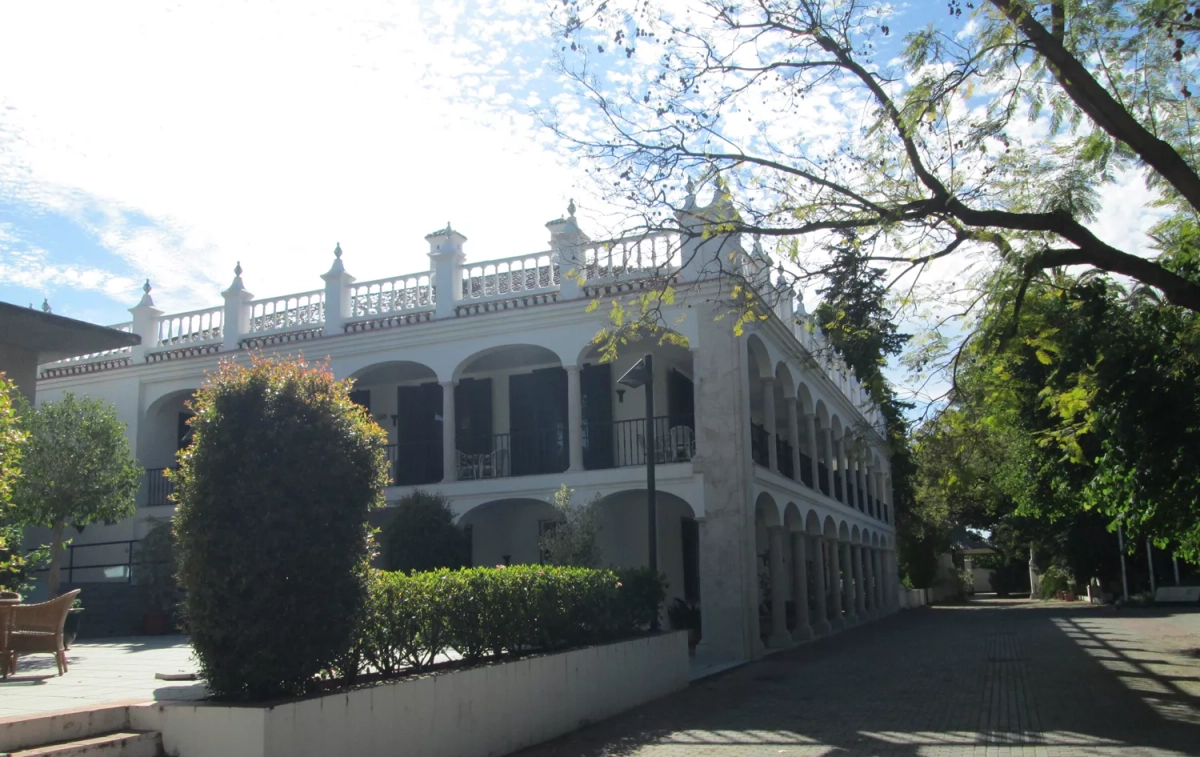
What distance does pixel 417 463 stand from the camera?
2080cm

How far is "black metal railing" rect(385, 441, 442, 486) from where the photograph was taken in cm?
2058

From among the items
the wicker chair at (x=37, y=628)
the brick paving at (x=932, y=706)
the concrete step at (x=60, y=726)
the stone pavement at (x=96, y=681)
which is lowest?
the brick paving at (x=932, y=706)

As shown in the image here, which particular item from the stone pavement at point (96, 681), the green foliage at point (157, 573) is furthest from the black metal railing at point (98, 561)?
the stone pavement at point (96, 681)

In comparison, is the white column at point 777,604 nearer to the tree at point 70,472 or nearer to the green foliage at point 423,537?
the green foliage at point 423,537

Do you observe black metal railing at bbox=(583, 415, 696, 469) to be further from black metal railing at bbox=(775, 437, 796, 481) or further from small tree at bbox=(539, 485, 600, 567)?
black metal railing at bbox=(775, 437, 796, 481)

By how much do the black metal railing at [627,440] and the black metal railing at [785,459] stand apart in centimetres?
297

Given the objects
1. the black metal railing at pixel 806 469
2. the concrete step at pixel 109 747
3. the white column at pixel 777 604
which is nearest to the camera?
the concrete step at pixel 109 747

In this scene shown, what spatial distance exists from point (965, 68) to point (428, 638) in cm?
702

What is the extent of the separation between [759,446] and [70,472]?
1240 cm

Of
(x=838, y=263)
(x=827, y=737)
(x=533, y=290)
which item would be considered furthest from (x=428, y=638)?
(x=533, y=290)

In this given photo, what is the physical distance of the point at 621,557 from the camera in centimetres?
1994

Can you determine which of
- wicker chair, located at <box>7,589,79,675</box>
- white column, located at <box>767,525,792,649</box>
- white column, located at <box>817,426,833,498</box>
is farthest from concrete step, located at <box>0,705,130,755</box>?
white column, located at <box>817,426,833,498</box>

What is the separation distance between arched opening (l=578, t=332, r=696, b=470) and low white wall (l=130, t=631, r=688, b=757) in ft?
21.8

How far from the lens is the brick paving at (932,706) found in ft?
29.5
